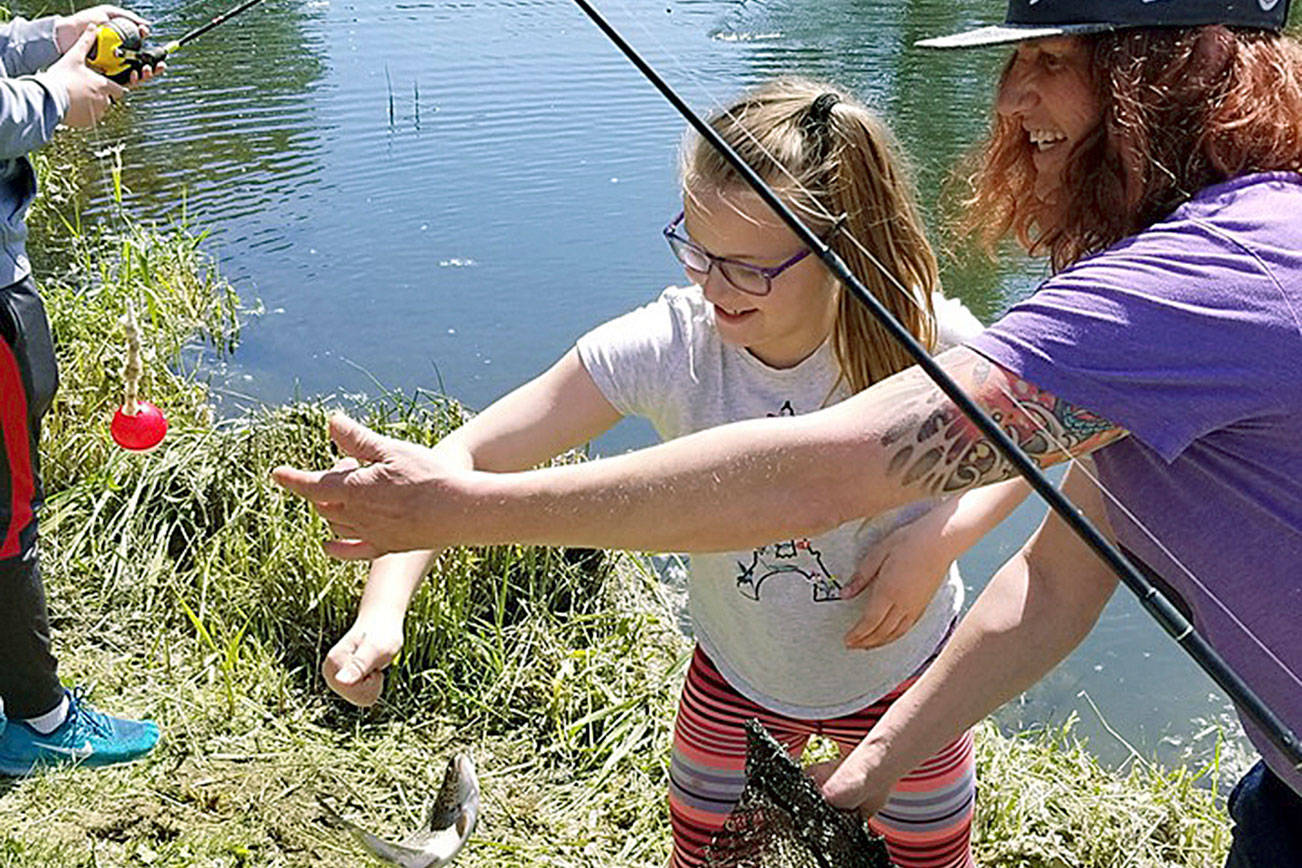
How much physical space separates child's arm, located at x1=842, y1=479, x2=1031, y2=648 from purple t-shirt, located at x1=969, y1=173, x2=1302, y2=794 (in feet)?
1.90

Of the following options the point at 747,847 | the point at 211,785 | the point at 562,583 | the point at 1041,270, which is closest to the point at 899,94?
the point at 1041,270

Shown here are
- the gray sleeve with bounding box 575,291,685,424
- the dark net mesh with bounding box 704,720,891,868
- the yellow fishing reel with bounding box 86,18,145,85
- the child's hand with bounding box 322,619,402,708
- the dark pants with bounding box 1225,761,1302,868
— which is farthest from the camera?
the yellow fishing reel with bounding box 86,18,145,85

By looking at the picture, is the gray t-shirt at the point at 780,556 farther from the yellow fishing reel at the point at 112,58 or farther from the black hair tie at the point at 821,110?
the yellow fishing reel at the point at 112,58

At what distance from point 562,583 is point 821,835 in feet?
6.43

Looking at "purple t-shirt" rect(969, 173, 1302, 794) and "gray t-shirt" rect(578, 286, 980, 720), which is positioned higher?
"purple t-shirt" rect(969, 173, 1302, 794)

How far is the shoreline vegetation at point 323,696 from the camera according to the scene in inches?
113

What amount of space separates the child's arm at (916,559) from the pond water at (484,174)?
5.50 ft

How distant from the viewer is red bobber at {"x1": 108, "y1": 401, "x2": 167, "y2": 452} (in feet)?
10.0

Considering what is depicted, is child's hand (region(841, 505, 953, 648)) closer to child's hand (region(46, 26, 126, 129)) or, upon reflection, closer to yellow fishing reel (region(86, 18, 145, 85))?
child's hand (region(46, 26, 126, 129))

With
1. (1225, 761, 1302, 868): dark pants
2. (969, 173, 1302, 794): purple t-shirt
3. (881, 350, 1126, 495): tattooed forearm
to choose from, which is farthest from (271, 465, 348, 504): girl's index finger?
(1225, 761, 1302, 868): dark pants

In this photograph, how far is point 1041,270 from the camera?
216 inches

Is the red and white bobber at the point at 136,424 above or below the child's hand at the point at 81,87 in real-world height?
below

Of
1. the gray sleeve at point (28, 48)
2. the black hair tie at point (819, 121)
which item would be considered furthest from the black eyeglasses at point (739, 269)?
the gray sleeve at point (28, 48)

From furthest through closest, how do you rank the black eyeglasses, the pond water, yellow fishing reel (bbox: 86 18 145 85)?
the pond water < yellow fishing reel (bbox: 86 18 145 85) < the black eyeglasses
